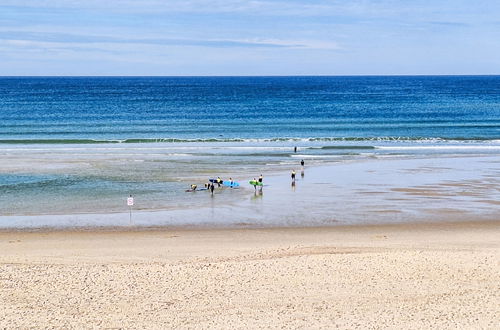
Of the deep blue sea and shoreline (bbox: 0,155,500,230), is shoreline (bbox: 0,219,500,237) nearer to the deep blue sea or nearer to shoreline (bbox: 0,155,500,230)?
shoreline (bbox: 0,155,500,230)

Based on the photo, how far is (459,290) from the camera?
19984 mm

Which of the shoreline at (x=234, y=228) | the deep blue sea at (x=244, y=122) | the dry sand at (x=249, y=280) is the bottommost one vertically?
the shoreline at (x=234, y=228)

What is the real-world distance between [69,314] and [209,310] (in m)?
3.57

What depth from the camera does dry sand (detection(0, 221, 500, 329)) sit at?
1800cm

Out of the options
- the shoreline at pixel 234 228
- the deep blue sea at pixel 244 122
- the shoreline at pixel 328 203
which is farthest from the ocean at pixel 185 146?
the shoreline at pixel 234 228

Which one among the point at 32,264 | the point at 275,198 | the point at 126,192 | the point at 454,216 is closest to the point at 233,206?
the point at 275,198

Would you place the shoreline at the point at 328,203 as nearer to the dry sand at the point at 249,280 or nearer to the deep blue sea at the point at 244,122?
the dry sand at the point at 249,280

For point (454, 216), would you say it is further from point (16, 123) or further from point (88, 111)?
point (88, 111)

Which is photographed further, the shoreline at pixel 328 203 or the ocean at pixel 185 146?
the ocean at pixel 185 146

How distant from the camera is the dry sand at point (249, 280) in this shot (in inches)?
709

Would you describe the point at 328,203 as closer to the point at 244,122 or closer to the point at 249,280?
the point at 249,280

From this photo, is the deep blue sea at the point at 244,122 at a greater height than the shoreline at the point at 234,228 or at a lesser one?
greater

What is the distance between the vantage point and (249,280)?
20.8 m

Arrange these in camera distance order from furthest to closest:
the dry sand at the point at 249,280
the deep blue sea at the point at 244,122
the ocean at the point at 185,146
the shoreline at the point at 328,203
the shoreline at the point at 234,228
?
the deep blue sea at the point at 244,122 < the ocean at the point at 185,146 < the shoreline at the point at 328,203 < the shoreline at the point at 234,228 < the dry sand at the point at 249,280
